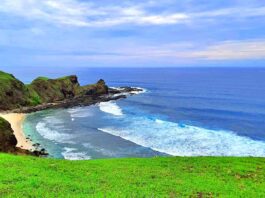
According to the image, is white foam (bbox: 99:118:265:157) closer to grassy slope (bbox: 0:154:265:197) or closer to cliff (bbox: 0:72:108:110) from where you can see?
grassy slope (bbox: 0:154:265:197)

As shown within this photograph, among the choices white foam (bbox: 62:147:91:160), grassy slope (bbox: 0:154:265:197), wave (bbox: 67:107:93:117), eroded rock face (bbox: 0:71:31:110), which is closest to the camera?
grassy slope (bbox: 0:154:265:197)

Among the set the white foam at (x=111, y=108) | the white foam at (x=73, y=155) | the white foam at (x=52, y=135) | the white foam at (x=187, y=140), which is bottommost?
the white foam at (x=73, y=155)

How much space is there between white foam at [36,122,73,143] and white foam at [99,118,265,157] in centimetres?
850

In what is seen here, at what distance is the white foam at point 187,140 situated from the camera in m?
47.3

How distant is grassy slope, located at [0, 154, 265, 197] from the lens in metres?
15.2

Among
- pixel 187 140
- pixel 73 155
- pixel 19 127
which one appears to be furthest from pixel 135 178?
pixel 19 127

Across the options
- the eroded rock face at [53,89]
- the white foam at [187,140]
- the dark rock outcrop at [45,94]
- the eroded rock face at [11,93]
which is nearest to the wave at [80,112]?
the dark rock outcrop at [45,94]

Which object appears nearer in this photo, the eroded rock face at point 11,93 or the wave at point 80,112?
the wave at point 80,112

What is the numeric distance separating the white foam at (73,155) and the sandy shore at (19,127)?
20.7ft

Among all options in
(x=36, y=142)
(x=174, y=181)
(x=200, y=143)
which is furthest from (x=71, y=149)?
(x=174, y=181)

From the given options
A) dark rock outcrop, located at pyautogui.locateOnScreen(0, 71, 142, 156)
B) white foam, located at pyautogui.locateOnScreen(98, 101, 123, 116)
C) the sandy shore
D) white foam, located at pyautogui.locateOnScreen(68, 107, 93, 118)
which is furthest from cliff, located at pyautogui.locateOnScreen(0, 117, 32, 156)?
dark rock outcrop, located at pyautogui.locateOnScreen(0, 71, 142, 156)

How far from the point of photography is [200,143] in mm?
52031

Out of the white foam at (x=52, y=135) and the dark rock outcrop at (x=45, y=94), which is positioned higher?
the dark rock outcrop at (x=45, y=94)

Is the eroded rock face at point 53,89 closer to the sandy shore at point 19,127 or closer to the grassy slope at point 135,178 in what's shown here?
the sandy shore at point 19,127
